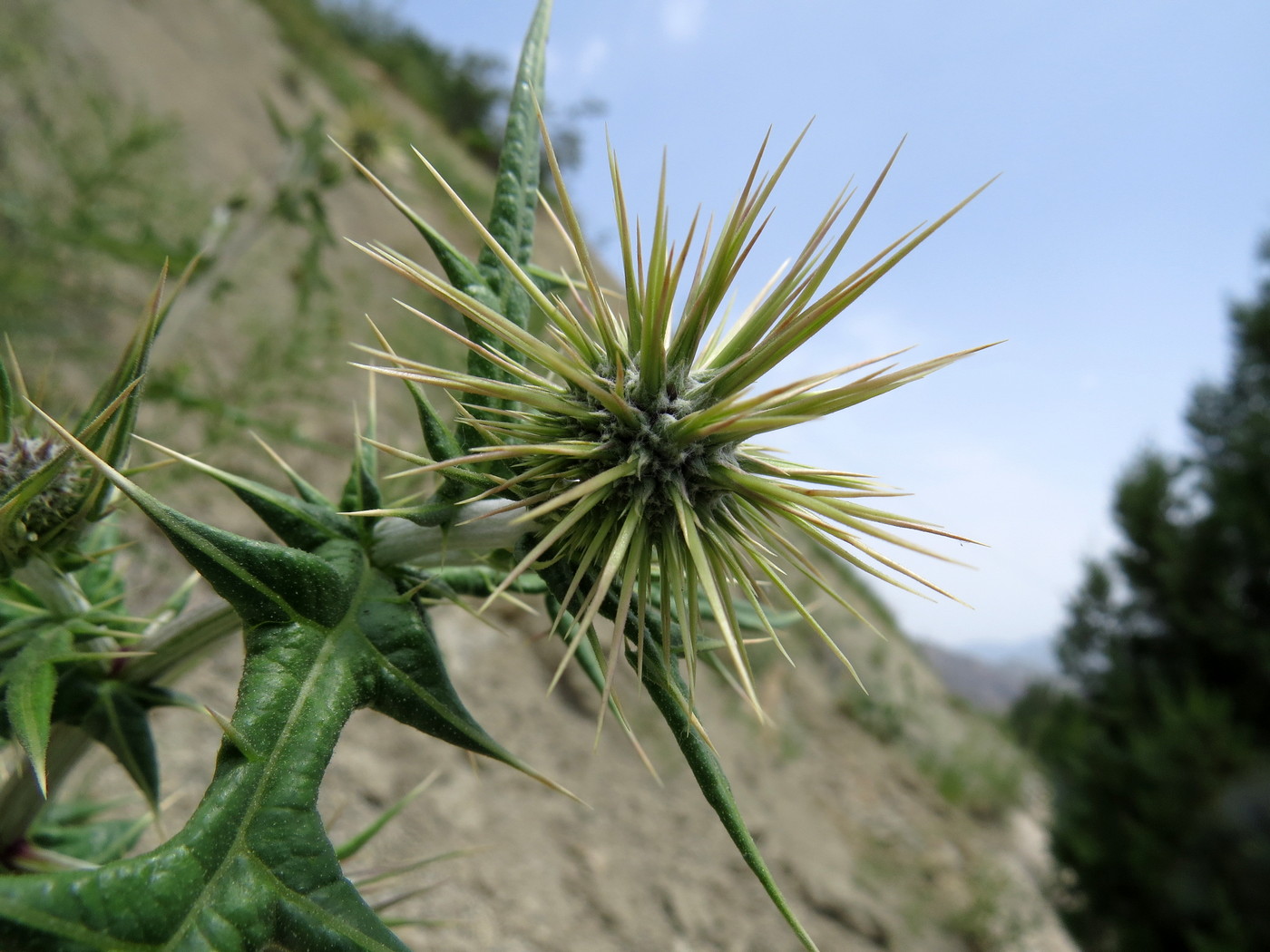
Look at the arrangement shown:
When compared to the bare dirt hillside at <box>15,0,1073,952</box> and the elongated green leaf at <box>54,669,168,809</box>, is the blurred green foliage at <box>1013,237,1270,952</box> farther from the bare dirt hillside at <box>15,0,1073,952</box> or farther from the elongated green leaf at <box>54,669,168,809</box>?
the elongated green leaf at <box>54,669,168,809</box>

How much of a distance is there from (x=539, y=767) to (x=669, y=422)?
215 inches

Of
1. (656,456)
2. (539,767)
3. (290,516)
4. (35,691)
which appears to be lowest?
(539,767)

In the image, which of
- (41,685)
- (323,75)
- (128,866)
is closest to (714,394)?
(128,866)

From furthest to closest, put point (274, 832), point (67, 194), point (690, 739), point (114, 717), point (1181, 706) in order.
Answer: point (1181, 706) → point (67, 194) → point (114, 717) → point (690, 739) → point (274, 832)

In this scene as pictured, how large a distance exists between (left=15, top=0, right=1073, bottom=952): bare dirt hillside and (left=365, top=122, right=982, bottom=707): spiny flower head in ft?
1.60

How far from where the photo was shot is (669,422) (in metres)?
1.03

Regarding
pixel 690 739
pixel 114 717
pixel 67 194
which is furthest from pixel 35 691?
pixel 67 194

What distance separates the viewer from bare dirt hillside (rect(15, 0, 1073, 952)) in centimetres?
452

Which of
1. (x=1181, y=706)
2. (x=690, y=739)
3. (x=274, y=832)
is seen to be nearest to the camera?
(x=274, y=832)

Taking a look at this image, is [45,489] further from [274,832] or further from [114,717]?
[274,832]

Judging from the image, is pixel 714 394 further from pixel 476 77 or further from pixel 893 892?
pixel 476 77

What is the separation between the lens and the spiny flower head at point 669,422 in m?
0.98

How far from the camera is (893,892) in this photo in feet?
23.9

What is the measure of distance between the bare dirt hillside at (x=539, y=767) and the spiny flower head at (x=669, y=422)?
1.60ft
